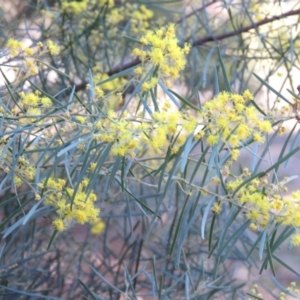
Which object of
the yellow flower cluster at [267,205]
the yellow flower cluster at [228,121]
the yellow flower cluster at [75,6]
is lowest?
the yellow flower cluster at [267,205]

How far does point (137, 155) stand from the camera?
4.39ft

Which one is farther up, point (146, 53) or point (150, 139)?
point (146, 53)

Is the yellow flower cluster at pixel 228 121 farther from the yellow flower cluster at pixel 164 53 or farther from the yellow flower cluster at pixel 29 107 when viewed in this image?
the yellow flower cluster at pixel 29 107

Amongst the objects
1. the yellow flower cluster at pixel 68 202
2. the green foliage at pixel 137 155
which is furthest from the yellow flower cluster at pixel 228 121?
the yellow flower cluster at pixel 68 202

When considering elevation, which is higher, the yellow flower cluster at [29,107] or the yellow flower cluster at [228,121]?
the yellow flower cluster at [228,121]

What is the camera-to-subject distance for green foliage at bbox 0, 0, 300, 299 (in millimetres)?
628

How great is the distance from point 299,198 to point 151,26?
3.09 ft

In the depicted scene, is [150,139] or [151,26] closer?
[150,139]

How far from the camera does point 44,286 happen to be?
1226 millimetres

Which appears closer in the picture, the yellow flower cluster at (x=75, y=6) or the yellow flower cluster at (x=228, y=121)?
the yellow flower cluster at (x=228, y=121)

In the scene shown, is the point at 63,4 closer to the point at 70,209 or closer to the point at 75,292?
the point at 75,292

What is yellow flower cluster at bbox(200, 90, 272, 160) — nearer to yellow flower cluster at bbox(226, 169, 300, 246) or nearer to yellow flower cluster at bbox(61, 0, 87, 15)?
yellow flower cluster at bbox(226, 169, 300, 246)

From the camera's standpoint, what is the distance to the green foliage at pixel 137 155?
628 mm

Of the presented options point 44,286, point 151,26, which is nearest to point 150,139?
point 44,286
